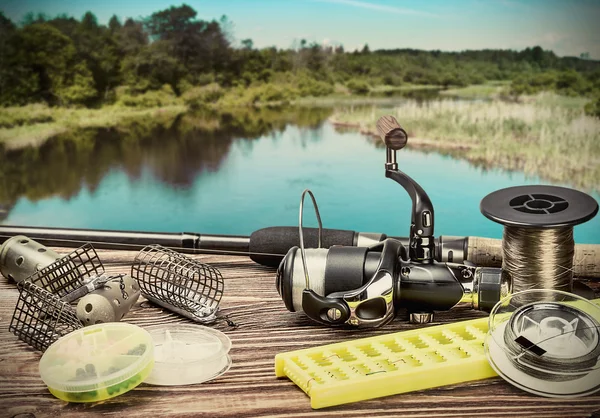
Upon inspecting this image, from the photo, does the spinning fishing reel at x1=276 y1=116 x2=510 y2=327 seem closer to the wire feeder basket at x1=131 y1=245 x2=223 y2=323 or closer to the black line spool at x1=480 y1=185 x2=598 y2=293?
the black line spool at x1=480 y1=185 x2=598 y2=293

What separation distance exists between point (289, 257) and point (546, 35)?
1.02 metres

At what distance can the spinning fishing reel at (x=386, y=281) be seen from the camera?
134 cm

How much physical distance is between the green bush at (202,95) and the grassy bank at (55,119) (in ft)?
0.08

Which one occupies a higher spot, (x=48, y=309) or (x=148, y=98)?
(x=148, y=98)

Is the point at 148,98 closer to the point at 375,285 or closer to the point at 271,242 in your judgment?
the point at 271,242

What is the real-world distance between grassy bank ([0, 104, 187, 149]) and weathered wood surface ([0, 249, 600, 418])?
103cm

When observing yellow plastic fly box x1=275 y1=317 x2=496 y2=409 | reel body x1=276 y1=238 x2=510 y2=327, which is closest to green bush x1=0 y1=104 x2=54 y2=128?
reel body x1=276 y1=238 x2=510 y2=327

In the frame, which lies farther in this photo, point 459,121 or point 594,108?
point 459,121

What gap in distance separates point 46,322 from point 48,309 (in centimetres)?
4

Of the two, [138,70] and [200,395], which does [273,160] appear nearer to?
[138,70]

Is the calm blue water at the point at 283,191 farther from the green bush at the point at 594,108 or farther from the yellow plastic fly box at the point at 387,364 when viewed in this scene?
the yellow plastic fly box at the point at 387,364

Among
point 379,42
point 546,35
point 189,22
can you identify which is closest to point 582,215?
point 546,35

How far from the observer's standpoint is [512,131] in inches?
83.9

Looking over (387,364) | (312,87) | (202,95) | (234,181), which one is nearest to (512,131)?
(312,87)
